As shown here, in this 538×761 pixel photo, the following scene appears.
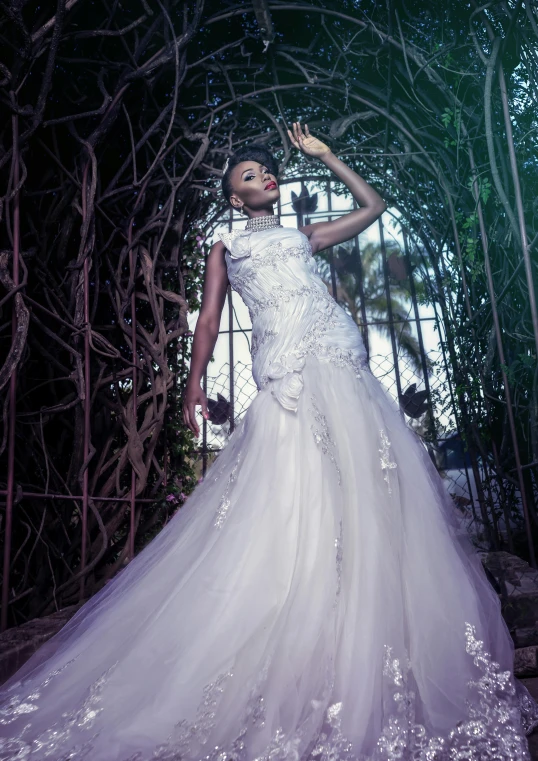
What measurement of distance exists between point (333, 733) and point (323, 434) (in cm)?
72

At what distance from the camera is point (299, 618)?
1297mm

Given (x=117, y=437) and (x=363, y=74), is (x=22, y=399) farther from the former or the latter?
(x=363, y=74)

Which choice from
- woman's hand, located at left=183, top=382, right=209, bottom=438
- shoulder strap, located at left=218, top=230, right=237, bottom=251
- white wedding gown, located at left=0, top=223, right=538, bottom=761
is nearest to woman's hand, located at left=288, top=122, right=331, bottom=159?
shoulder strap, located at left=218, top=230, right=237, bottom=251

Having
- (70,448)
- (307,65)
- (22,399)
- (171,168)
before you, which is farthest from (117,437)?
(307,65)

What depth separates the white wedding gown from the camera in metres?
1.12

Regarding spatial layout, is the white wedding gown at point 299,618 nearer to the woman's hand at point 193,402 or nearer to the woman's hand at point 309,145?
the woman's hand at point 193,402

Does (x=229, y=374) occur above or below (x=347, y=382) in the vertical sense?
above

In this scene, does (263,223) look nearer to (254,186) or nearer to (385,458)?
(254,186)

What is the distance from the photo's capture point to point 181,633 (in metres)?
1.33

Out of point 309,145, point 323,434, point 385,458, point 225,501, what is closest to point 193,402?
point 225,501

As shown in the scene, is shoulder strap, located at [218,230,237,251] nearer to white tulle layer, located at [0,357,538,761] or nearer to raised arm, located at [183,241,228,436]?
raised arm, located at [183,241,228,436]

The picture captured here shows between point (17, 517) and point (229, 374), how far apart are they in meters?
2.79

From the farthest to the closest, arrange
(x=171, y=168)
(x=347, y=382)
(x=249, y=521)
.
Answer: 1. (x=171, y=168)
2. (x=347, y=382)
3. (x=249, y=521)

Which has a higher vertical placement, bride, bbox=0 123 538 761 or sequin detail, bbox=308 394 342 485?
sequin detail, bbox=308 394 342 485
